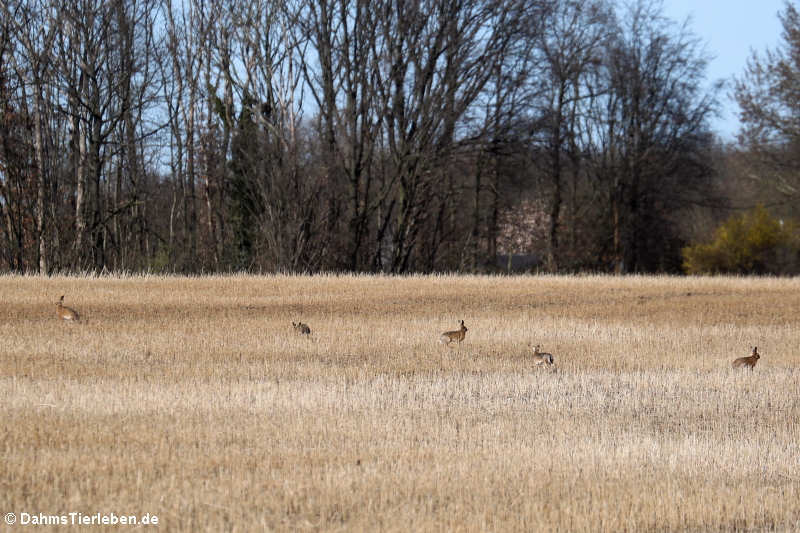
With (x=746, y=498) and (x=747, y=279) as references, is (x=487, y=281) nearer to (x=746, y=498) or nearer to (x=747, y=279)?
(x=747, y=279)

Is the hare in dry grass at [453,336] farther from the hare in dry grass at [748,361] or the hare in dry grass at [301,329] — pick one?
the hare in dry grass at [748,361]

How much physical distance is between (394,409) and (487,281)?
14329 mm

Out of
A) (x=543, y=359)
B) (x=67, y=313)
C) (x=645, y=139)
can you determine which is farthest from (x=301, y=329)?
(x=645, y=139)

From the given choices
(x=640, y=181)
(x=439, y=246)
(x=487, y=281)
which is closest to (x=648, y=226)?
(x=640, y=181)

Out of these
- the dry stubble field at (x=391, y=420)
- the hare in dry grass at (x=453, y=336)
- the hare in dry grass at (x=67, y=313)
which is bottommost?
the dry stubble field at (x=391, y=420)

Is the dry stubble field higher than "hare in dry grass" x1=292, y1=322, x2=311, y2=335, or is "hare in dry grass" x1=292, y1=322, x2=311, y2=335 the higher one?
"hare in dry grass" x1=292, y1=322, x2=311, y2=335

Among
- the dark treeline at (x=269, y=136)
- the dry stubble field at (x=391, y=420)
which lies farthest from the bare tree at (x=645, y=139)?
the dry stubble field at (x=391, y=420)

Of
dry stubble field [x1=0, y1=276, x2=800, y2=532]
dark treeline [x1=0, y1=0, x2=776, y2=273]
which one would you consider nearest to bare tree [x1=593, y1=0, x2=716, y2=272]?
dark treeline [x1=0, y1=0, x2=776, y2=273]

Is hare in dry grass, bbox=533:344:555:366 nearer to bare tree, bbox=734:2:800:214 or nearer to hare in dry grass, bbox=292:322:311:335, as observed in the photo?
hare in dry grass, bbox=292:322:311:335

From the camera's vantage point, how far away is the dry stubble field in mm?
6242

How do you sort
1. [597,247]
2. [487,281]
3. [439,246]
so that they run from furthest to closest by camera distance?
[597,247], [439,246], [487,281]

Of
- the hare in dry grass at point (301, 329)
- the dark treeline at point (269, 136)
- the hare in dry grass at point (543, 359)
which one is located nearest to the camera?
the hare in dry grass at point (543, 359)

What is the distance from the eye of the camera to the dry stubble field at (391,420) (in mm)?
6242

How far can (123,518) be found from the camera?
19.0 ft
